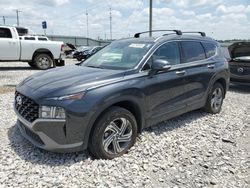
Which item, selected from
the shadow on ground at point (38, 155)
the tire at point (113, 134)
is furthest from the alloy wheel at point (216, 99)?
the shadow on ground at point (38, 155)

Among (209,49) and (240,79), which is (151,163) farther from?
(240,79)

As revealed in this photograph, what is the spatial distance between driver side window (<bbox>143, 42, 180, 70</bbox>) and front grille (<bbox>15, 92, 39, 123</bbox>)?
1.87m

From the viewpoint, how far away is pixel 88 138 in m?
3.60

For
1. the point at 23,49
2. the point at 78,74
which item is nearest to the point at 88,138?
the point at 78,74

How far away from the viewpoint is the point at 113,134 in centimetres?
388

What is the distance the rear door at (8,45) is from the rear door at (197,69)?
1003 centimetres

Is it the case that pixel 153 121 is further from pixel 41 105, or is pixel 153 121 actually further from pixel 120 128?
pixel 41 105

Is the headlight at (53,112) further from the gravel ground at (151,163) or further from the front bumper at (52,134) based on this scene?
the gravel ground at (151,163)

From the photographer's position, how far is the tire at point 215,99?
6.00 metres

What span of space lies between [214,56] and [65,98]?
3.98m

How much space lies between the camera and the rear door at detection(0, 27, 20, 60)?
1274 centimetres

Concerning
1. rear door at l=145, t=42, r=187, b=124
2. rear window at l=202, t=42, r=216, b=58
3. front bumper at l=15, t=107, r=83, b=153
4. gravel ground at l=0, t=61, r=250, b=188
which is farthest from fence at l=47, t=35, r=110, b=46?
front bumper at l=15, t=107, r=83, b=153

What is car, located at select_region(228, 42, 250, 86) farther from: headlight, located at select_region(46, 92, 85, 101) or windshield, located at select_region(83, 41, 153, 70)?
headlight, located at select_region(46, 92, 85, 101)

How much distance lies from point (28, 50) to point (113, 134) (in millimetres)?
10950
